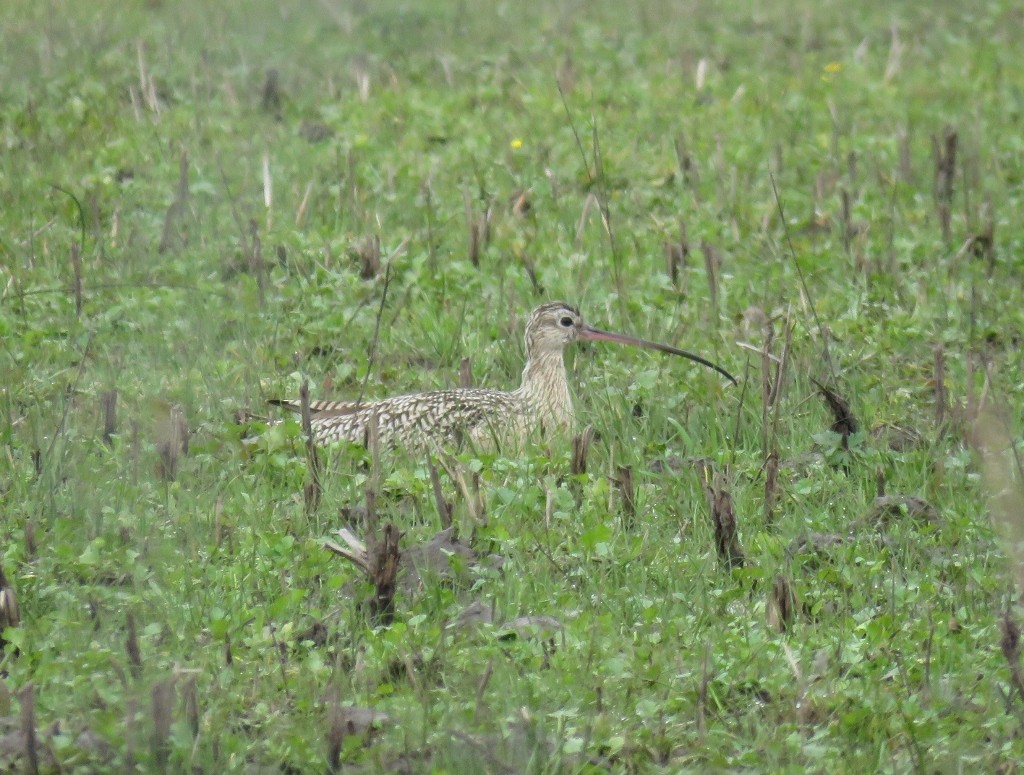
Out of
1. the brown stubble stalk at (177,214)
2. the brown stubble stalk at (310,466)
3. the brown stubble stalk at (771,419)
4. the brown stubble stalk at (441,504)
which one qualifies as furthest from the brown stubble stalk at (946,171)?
the brown stubble stalk at (441,504)

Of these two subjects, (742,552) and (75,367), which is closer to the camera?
(742,552)

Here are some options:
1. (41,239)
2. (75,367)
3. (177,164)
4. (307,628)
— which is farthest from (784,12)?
(307,628)

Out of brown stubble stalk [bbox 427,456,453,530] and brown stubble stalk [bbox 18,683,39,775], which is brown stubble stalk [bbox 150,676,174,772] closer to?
brown stubble stalk [bbox 18,683,39,775]

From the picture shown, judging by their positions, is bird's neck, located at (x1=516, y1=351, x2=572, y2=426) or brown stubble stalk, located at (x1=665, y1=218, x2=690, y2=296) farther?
brown stubble stalk, located at (x1=665, y1=218, x2=690, y2=296)

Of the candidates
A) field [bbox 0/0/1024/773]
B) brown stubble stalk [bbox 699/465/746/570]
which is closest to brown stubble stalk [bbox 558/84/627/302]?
field [bbox 0/0/1024/773]

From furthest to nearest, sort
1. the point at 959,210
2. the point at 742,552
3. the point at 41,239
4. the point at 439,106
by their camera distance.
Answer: the point at 439,106, the point at 959,210, the point at 41,239, the point at 742,552

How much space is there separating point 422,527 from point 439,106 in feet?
17.6

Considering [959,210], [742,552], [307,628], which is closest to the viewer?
[307,628]

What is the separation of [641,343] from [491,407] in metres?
0.74

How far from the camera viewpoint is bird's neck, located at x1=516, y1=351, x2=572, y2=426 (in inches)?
270

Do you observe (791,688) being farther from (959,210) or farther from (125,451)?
(959,210)

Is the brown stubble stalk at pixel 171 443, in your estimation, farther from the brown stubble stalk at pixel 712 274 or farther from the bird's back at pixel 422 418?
the brown stubble stalk at pixel 712 274

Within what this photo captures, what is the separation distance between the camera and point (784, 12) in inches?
519

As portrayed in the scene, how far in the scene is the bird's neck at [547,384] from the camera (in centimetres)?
686
